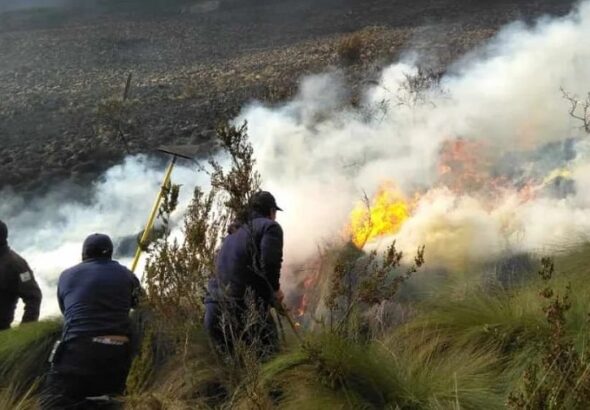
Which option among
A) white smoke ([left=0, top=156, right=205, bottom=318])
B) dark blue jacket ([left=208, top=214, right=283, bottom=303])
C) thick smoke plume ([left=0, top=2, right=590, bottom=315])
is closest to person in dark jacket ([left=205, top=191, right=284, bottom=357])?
dark blue jacket ([left=208, top=214, right=283, bottom=303])

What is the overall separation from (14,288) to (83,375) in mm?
1462

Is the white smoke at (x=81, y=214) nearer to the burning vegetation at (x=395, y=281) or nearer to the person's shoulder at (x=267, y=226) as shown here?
the burning vegetation at (x=395, y=281)

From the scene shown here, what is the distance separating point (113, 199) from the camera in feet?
34.2

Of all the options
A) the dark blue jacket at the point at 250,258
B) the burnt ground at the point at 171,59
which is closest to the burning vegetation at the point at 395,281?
the dark blue jacket at the point at 250,258

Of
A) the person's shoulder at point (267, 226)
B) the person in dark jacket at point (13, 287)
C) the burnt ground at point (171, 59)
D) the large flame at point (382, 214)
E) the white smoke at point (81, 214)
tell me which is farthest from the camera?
the burnt ground at point (171, 59)

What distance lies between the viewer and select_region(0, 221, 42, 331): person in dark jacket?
205 inches

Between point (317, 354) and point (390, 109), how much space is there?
298 inches

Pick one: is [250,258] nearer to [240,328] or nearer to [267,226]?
[267,226]

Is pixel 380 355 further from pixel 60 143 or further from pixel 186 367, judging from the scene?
pixel 60 143

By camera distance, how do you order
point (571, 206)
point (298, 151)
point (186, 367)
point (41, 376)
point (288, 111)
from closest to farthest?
point (186, 367), point (41, 376), point (571, 206), point (298, 151), point (288, 111)

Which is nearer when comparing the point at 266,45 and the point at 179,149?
the point at 179,149

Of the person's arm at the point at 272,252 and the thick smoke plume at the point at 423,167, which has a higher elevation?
the thick smoke plume at the point at 423,167

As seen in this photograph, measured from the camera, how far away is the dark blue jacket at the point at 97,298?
423cm

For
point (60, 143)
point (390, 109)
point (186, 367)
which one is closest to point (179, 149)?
point (186, 367)
